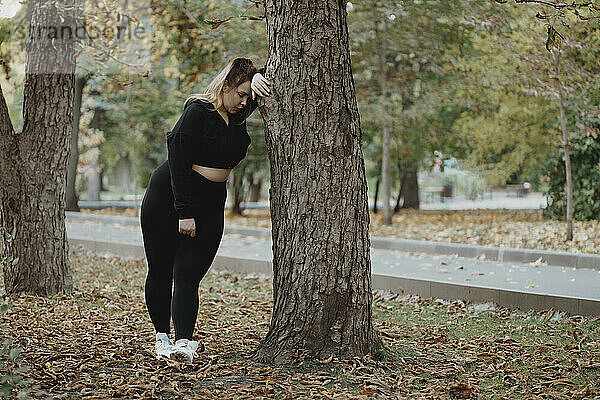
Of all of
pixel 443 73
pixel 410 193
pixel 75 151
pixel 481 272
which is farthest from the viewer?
pixel 410 193

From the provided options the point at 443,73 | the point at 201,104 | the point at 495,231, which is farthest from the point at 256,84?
the point at 443,73

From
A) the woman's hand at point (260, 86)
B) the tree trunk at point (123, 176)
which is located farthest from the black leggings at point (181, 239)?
the tree trunk at point (123, 176)

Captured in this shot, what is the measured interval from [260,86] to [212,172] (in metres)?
0.63

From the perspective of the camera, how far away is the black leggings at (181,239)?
4793 millimetres

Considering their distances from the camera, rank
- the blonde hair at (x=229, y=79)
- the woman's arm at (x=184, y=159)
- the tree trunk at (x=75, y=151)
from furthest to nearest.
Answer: the tree trunk at (x=75, y=151) → the blonde hair at (x=229, y=79) → the woman's arm at (x=184, y=159)

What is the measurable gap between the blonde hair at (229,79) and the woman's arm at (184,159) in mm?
114

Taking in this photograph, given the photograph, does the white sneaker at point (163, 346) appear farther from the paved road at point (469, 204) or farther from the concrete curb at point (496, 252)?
the paved road at point (469, 204)

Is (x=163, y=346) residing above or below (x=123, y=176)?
below

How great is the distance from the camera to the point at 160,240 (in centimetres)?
484

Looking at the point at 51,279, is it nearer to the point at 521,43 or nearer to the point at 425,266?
the point at 425,266

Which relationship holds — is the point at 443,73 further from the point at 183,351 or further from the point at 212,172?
the point at 183,351

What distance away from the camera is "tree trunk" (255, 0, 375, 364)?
4676 mm

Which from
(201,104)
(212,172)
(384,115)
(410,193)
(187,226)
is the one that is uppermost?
(384,115)

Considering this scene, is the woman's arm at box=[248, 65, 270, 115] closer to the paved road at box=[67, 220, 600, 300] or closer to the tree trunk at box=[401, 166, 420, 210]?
the paved road at box=[67, 220, 600, 300]
